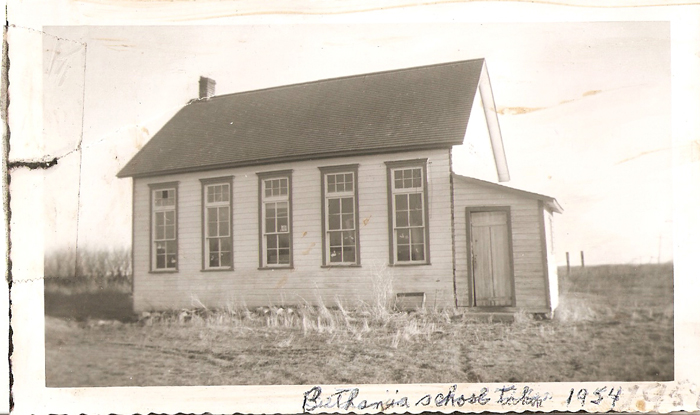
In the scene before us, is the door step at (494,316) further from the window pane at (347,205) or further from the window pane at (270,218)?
the window pane at (270,218)

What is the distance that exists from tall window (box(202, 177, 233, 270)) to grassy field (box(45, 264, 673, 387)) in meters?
0.57

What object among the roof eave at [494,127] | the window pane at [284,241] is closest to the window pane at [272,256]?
the window pane at [284,241]

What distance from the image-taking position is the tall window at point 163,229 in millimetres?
6652

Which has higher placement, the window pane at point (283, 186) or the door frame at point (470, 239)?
the window pane at point (283, 186)

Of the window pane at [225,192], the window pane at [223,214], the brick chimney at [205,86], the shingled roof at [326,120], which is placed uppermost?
the brick chimney at [205,86]

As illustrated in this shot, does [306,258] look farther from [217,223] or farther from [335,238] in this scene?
[217,223]

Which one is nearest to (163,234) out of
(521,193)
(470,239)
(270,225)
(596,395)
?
(270,225)

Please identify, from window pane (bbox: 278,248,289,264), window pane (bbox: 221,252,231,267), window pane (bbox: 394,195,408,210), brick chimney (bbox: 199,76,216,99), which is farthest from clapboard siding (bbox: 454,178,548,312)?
brick chimney (bbox: 199,76,216,99)

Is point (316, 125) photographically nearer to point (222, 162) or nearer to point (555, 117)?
point (222, 162)

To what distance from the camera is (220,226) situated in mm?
6953

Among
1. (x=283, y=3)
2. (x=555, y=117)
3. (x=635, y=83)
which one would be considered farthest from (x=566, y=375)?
(x=283, y=3)

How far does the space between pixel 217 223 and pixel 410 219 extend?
2.12 metres

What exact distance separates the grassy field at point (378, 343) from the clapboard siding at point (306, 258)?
0.21 m

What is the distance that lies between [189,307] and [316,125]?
7.64 feet
